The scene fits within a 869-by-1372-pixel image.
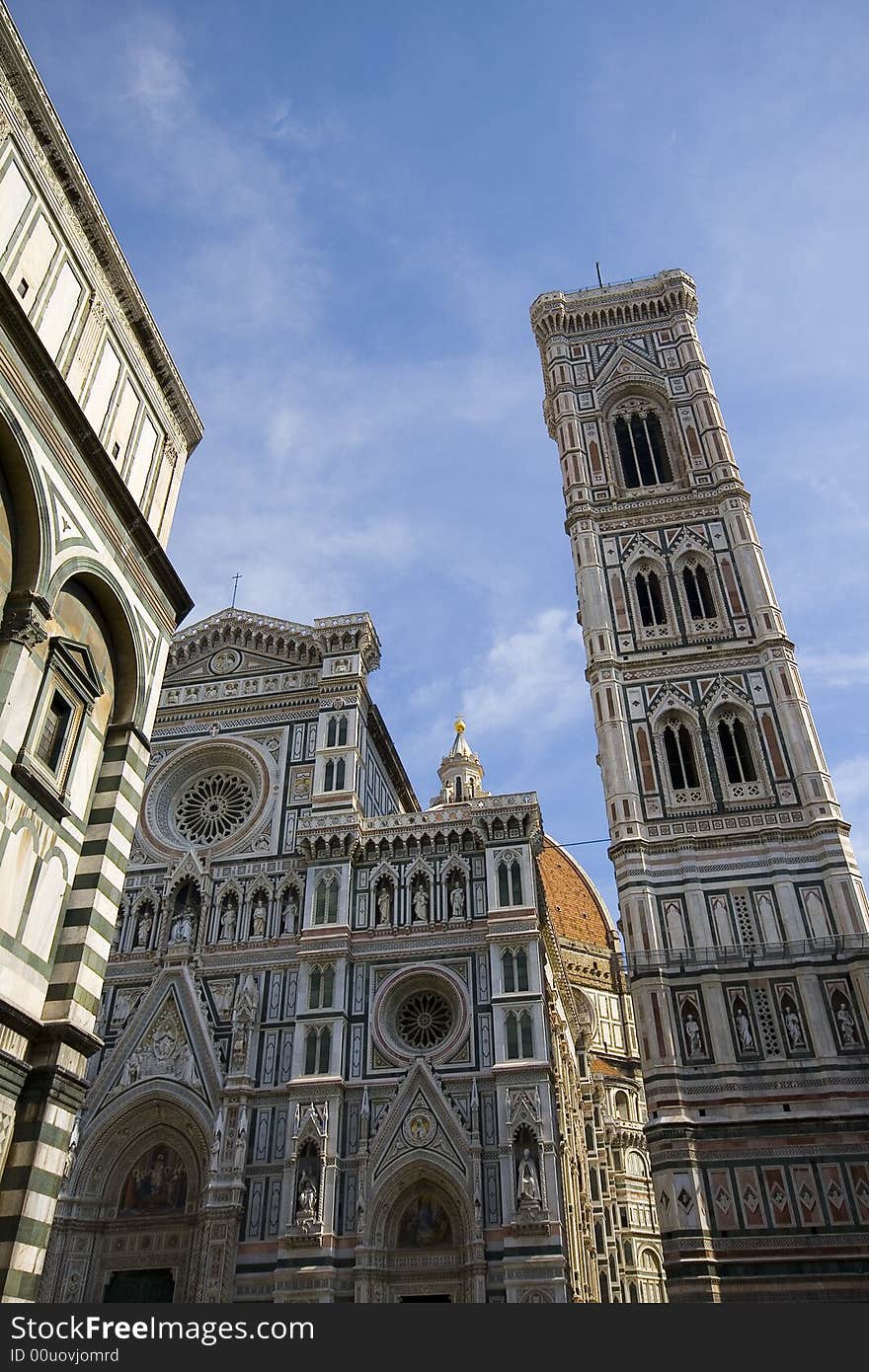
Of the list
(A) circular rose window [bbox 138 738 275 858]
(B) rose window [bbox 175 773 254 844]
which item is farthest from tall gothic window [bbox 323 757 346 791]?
(B) rose window [bbox 175 773 254 844]

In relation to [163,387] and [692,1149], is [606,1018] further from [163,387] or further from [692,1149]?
[163,387]

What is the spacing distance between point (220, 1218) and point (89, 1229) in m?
3.04

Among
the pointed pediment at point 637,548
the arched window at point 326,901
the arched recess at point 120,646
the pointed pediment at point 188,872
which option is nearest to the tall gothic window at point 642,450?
the pointed pediment at point 637,548

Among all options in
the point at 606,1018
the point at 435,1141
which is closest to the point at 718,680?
the point at 435,1141

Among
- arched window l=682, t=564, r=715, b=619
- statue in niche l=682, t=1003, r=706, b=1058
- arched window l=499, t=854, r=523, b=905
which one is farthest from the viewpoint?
arched window l=682, t=564, r=715, b=619

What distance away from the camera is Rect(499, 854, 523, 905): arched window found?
24484 millimetres

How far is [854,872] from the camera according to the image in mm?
23109

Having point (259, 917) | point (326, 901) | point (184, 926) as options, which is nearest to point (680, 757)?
point (326, 901)

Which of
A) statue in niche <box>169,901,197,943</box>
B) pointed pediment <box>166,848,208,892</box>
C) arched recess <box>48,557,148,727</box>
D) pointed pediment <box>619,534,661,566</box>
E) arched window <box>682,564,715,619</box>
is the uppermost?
pointed pediment <box>619,534,661,566</box>

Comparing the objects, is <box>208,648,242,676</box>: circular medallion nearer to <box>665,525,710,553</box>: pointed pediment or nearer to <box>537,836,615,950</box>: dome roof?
<box>665,525,710,553</box>: pointed pediment

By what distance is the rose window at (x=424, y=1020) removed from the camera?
77.2ft

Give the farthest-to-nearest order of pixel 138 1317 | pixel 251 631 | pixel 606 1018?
pixel 606 1018 < pixel 251 631 < pixel 138 1317

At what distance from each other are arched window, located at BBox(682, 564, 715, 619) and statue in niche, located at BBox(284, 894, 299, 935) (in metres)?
13.7

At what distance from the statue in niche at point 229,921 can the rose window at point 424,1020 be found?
480 centimetres
